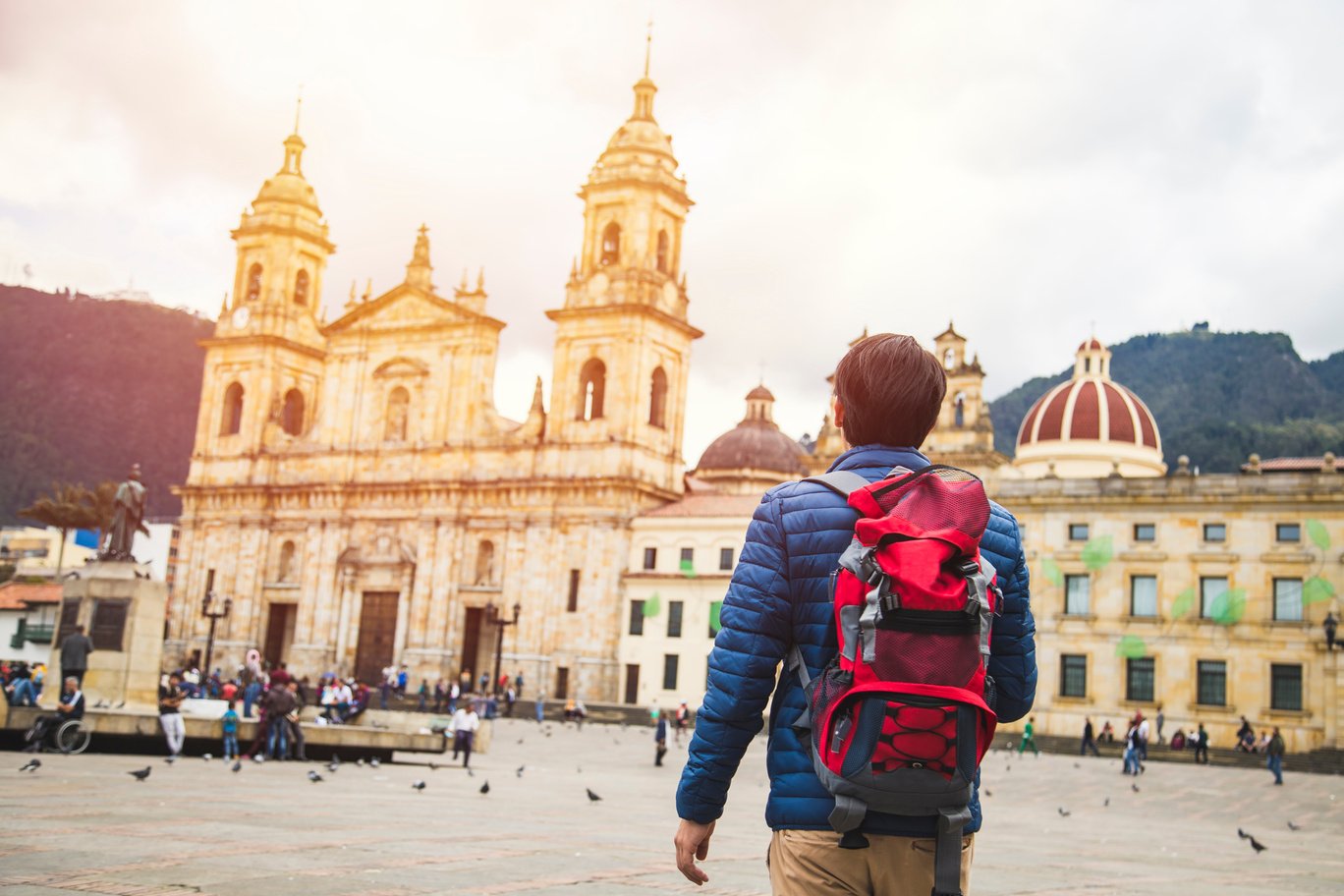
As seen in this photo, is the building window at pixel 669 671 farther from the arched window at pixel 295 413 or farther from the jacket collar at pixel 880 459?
the jacket collar at pixel 880 459

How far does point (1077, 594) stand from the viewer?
158 ft

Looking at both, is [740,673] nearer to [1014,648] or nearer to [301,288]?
[1014,648]

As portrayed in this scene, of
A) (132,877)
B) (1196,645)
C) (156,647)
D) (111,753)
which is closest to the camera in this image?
(132,877)

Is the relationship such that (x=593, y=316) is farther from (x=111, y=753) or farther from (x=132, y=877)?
(x=132, y=877)

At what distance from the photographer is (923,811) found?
3.16 metres

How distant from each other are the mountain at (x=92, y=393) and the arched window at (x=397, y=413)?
74.6 meters

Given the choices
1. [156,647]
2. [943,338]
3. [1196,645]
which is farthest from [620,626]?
[156,647]

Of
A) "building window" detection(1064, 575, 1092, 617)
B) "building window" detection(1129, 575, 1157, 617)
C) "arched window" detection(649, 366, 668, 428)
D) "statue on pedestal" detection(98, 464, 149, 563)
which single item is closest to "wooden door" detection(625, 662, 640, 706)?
"arched window" detection(649, 366, 668, 428)

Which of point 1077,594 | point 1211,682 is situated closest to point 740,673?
point 1211,682

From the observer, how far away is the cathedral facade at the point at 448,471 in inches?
2160

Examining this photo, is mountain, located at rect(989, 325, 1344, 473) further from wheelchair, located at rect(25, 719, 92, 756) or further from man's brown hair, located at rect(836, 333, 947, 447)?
man's brown hair, located at rect(836, 333, 947, 447)

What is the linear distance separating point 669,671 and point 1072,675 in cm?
1404

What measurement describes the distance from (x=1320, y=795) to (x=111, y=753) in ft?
72.8

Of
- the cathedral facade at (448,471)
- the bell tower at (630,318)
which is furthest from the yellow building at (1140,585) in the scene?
the bell tower at (630,318)
